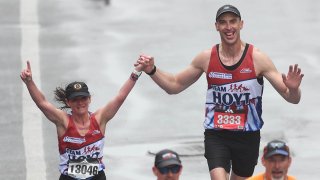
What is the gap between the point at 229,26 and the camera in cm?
1266

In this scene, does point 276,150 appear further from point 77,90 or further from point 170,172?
point 77,90

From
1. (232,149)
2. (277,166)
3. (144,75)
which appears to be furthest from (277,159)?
(144,75)

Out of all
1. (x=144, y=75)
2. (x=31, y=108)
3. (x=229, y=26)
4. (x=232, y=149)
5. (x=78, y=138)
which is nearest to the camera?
(x=78, y=138)

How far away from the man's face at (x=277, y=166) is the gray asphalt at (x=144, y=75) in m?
4.80

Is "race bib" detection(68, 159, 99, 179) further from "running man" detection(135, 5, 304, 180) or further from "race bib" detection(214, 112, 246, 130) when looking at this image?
"race bib" detection(214, 112, 246, 130)

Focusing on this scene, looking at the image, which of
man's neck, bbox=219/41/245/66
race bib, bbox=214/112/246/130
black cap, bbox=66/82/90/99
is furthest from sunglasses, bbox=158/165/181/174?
man's neck, bbox=219/41/245/66

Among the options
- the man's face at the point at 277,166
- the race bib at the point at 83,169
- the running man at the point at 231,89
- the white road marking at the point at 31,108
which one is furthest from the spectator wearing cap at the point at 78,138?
the white road marking at the point at 31,108

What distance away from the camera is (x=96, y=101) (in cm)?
1870

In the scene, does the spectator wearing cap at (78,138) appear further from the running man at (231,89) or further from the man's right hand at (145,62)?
the running man at (231,89)

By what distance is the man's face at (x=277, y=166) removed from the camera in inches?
432

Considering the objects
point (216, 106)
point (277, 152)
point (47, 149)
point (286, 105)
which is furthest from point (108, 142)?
point (277, 152)

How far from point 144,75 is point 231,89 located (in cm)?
738

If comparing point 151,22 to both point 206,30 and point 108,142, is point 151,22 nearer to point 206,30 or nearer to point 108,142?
point 206,30

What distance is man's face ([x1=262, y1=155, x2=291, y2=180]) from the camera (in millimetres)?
10984
